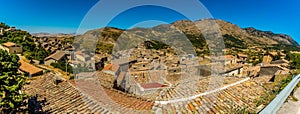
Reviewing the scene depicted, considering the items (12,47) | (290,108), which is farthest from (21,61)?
(290,108)

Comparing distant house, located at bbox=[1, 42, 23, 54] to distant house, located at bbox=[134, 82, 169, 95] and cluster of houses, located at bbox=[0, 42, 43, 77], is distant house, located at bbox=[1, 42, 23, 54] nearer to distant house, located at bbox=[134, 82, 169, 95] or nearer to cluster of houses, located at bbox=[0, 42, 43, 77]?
cluster of houses, located at bbox=[0, 42, 43, 77]

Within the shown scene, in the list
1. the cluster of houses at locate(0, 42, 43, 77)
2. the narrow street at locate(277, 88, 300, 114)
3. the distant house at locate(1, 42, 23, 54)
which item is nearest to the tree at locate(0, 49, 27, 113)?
the narrow street at locate(277, 88, 300, 114)

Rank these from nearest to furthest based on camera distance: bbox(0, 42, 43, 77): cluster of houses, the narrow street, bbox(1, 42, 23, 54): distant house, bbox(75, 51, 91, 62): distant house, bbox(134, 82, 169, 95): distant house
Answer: the narrow street, bbox(134, 82, 169, 95): distant house, bbox(0, 42, 43, 77): cluster of houses, bbox(1, 42, 23, 54): distant house, bbox(75, 51, 91, 62): distant house

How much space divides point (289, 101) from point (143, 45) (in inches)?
2885

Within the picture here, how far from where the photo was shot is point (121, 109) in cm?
823

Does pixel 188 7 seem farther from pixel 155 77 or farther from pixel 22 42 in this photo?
pixel 22 42

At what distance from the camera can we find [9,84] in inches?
197

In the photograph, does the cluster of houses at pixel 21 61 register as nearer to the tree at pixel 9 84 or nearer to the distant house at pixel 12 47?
the distant house at pixel 12 47

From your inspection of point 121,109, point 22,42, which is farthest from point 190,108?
point 22,42

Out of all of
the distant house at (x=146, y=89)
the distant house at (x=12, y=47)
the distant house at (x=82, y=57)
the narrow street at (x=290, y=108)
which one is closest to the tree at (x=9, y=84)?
the narrow street at (x=290, y=108)

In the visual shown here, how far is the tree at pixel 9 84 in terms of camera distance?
480cm

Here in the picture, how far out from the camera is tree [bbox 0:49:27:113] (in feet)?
15.8

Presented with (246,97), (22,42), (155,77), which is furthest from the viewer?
(22,42)

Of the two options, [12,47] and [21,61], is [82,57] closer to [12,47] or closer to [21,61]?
[12,47]
